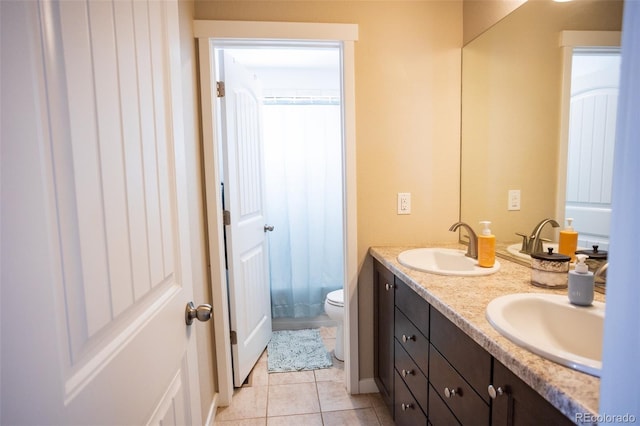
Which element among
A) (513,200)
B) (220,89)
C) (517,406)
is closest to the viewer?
(517,406)

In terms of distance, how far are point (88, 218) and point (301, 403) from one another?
181cm

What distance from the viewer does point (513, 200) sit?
1.57 m

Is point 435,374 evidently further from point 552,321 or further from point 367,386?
point 367,386

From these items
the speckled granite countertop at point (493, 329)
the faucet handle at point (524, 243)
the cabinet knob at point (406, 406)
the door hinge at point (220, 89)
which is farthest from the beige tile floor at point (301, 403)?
the door hinge at point (220, 89)

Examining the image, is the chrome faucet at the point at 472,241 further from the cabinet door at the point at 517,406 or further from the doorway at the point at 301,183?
the doorway at the point at 301,183

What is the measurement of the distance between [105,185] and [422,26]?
191 centimetres

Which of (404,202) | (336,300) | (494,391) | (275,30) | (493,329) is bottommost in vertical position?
(336,300)

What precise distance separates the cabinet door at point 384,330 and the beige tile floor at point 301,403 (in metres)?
0.15

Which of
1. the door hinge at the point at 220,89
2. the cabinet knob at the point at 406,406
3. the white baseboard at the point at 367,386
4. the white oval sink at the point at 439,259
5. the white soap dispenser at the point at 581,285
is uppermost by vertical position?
the door hinge at the point at 220,89

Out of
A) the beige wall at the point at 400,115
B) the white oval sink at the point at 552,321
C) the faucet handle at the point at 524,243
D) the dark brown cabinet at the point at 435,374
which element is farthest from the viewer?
the beige wall at the point at 400,115

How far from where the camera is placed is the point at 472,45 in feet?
5.92

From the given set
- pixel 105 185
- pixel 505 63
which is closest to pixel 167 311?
pixel 105 185

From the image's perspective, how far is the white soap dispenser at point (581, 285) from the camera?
898 millimetres

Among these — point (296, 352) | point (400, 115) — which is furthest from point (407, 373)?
point (400, 115)
